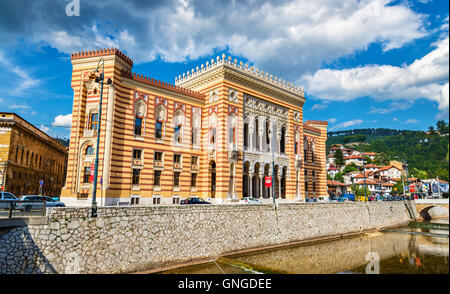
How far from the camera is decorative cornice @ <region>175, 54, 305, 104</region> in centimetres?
3659

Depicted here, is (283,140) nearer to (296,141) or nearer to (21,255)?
(296,141)

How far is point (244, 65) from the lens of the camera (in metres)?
39.2

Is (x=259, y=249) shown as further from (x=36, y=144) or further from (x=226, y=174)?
(x=36, y=144)

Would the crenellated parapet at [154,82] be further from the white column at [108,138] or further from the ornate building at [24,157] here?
the ornate building at [24,157]

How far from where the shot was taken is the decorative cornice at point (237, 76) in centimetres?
3659

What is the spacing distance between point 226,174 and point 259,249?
1211 cm

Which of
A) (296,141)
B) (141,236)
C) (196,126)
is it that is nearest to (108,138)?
(196,126)

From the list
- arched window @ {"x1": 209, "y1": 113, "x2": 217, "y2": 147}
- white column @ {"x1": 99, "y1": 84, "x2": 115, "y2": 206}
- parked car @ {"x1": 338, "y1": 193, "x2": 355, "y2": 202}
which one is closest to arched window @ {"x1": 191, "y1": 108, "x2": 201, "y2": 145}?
arched window @ {"x1": 209, "y1": 113, "x2": 217, "y2": 147}

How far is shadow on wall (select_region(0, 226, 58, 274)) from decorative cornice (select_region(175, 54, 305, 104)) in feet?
92.2

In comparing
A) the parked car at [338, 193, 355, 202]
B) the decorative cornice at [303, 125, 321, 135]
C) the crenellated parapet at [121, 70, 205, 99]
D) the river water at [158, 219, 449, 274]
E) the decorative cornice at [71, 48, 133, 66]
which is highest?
the decorative cornice at [71, 48, 133, 66]

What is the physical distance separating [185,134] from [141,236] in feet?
63.7

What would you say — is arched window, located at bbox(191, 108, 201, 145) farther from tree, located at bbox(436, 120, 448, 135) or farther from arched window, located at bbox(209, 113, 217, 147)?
tree, located at bbox(436, 120, 448, 135)

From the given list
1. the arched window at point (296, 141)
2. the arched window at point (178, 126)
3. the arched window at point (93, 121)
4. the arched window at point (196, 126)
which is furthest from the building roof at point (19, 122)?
the arched window at point (296, 141)
